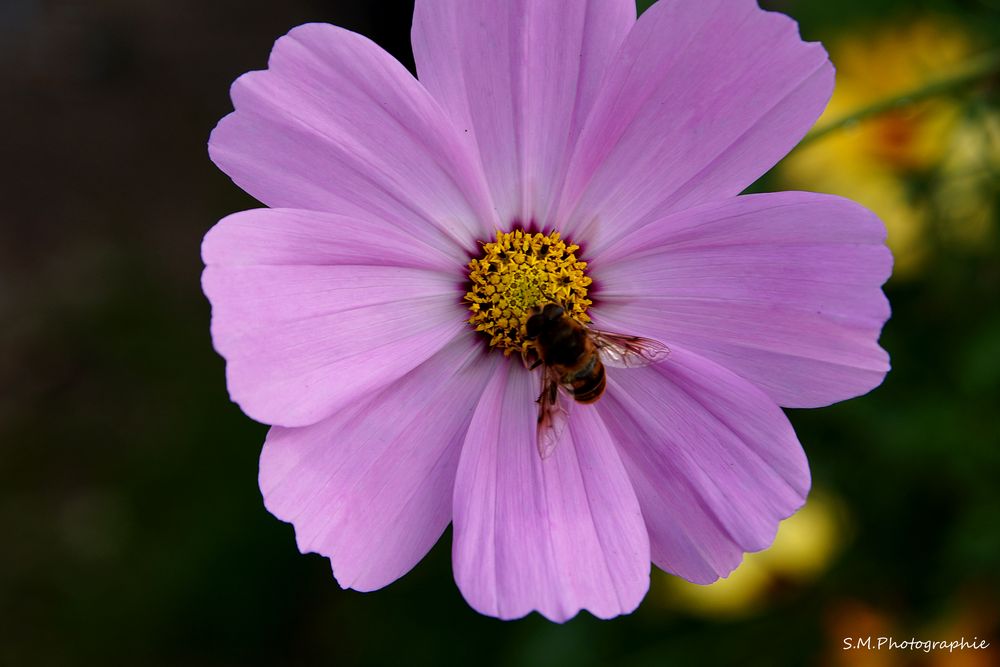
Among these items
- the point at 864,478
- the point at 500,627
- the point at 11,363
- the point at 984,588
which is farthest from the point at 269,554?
the point at 984,588

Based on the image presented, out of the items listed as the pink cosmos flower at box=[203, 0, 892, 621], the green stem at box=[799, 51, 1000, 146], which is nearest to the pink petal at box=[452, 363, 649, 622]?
the pink cosmos flower at box=[203, 0, 892, 621]

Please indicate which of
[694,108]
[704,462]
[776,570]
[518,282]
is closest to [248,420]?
[776,570]

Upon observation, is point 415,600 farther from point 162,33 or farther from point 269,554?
point 162,33

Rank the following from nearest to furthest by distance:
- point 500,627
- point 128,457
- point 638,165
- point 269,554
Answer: point 638,165 → point 500,627 → point 269,554 → point 128,457

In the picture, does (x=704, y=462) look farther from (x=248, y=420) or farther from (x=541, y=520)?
(x=248, y=420)

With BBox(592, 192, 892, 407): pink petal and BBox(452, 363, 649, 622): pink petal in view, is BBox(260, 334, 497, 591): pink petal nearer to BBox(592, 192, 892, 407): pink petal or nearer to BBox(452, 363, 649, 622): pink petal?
BBox(452, 363, 649, 622): pink petal

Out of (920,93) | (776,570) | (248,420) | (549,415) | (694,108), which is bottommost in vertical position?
(776,570)
